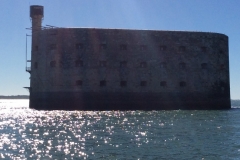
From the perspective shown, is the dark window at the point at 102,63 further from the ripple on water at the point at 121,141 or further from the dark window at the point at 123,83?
the ripple on water at the point at 121,141

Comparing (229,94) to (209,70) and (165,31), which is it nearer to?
(209,70)

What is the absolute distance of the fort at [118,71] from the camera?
95.9ft

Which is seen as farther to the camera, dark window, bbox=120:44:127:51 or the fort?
dark window, bbox=120:44:127:51

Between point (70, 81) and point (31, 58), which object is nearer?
point (70, 81)

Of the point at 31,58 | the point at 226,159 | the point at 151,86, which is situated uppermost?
the point at 31,58

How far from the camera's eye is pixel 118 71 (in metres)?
29.6

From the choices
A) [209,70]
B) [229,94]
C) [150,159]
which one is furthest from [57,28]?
[150,159]

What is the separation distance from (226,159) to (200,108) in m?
19.8

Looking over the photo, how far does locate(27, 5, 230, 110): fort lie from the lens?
95.9 ft

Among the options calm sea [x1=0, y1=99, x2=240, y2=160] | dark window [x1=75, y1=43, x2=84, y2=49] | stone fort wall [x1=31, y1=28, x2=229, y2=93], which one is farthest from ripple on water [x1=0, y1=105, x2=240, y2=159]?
dark window [x1=75, y1=43, x2=84, y2=49]

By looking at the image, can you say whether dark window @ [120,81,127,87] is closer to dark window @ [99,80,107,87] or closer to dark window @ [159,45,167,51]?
dark window @ [99,80,107,87]

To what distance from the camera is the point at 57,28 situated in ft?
97.4

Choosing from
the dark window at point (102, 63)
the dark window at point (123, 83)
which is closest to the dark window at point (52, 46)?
the dark window at point (102, 63)

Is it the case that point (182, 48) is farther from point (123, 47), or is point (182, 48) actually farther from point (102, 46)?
point (102, 46)
